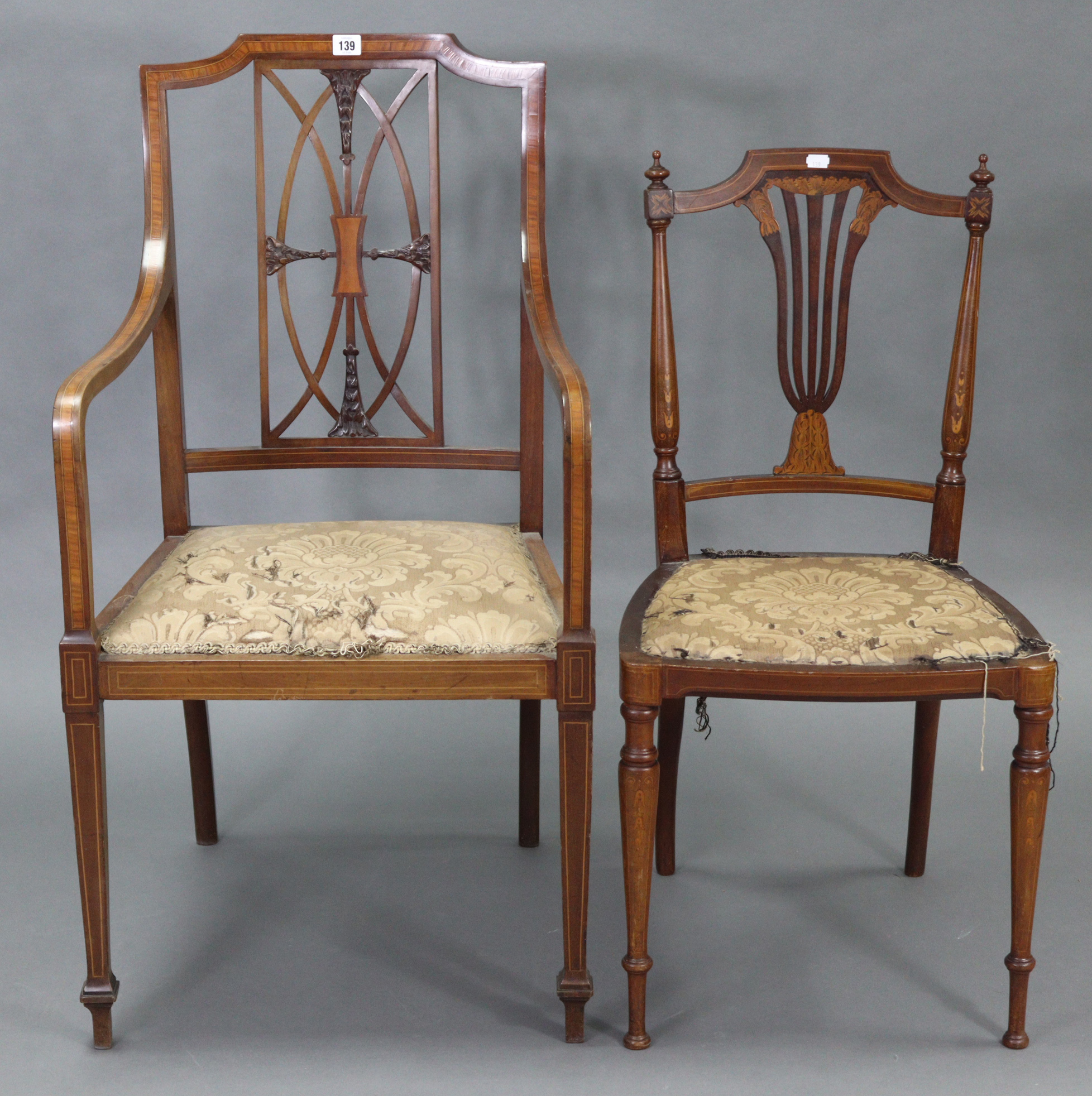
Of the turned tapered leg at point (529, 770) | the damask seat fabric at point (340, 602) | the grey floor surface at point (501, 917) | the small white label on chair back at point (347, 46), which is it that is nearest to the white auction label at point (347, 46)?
the small white label on chair back at point (347, 46)

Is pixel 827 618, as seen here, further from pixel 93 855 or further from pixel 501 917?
pixel 93 855

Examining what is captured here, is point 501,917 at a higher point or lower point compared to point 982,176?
lower

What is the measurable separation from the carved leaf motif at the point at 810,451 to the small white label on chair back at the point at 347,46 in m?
0.83

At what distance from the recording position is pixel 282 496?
9.65 feet

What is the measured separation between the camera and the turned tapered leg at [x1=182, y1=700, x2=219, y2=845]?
2279mm

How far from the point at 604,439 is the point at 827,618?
3.75 ft

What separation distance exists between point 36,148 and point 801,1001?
81.5 inches

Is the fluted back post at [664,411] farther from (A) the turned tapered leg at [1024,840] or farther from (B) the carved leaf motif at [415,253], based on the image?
(A) the turned tapered leg at [1024,840]

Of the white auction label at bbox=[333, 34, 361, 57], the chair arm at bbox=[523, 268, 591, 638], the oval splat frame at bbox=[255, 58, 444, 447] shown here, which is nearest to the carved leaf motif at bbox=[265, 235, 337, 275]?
the oval splat frame at bbox=[255, 58, 444, 447]

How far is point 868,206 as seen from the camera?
211 centimetres

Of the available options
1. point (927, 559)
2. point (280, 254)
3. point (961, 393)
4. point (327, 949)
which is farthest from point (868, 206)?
point (327, 949)

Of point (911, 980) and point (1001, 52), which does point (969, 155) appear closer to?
point (1001, 52)

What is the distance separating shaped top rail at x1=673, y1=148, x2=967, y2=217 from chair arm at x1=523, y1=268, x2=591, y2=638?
0.45m

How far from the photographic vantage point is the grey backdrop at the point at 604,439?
7.20ft
